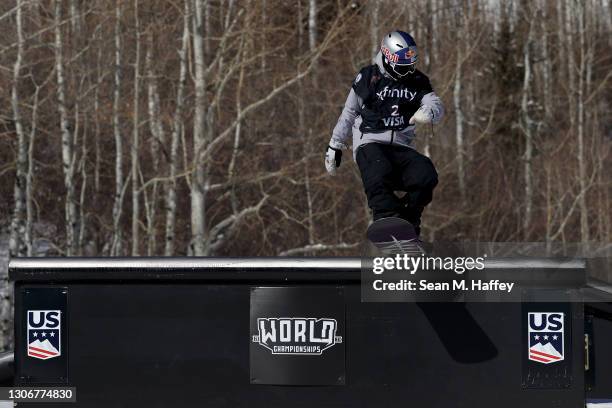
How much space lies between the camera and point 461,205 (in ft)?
83.7

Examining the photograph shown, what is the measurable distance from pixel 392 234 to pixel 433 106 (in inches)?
29.7

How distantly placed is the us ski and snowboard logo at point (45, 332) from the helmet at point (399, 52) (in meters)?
2.16

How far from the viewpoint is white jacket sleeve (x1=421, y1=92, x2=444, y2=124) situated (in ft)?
17.8

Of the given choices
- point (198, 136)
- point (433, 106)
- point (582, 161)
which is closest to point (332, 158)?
point (433, 106)

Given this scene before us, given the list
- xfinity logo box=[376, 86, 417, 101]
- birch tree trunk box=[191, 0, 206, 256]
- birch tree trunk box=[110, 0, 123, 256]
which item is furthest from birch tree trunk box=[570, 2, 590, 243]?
xfinity logo box=[376, 86, 417, 101]

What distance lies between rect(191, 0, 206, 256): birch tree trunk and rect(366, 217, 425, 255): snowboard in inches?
518

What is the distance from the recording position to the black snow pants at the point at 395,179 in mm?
5441

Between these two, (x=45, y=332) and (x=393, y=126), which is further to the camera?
(x=393, y=126)

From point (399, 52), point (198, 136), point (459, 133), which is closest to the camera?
point (399, 52)

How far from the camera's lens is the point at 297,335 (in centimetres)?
429

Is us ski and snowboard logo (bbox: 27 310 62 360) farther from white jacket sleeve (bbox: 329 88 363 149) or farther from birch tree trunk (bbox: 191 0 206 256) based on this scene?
birch tree trunk (bbox: 191 0 206 256)

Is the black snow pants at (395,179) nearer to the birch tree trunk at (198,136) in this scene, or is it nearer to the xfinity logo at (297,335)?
the xfinity logo at (297,335)

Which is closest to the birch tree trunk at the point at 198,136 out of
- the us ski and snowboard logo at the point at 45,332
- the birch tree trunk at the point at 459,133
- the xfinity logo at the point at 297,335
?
the birch tree trunk at the point at 459,133

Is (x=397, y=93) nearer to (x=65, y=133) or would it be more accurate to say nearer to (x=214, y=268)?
(x=214, y=268)
